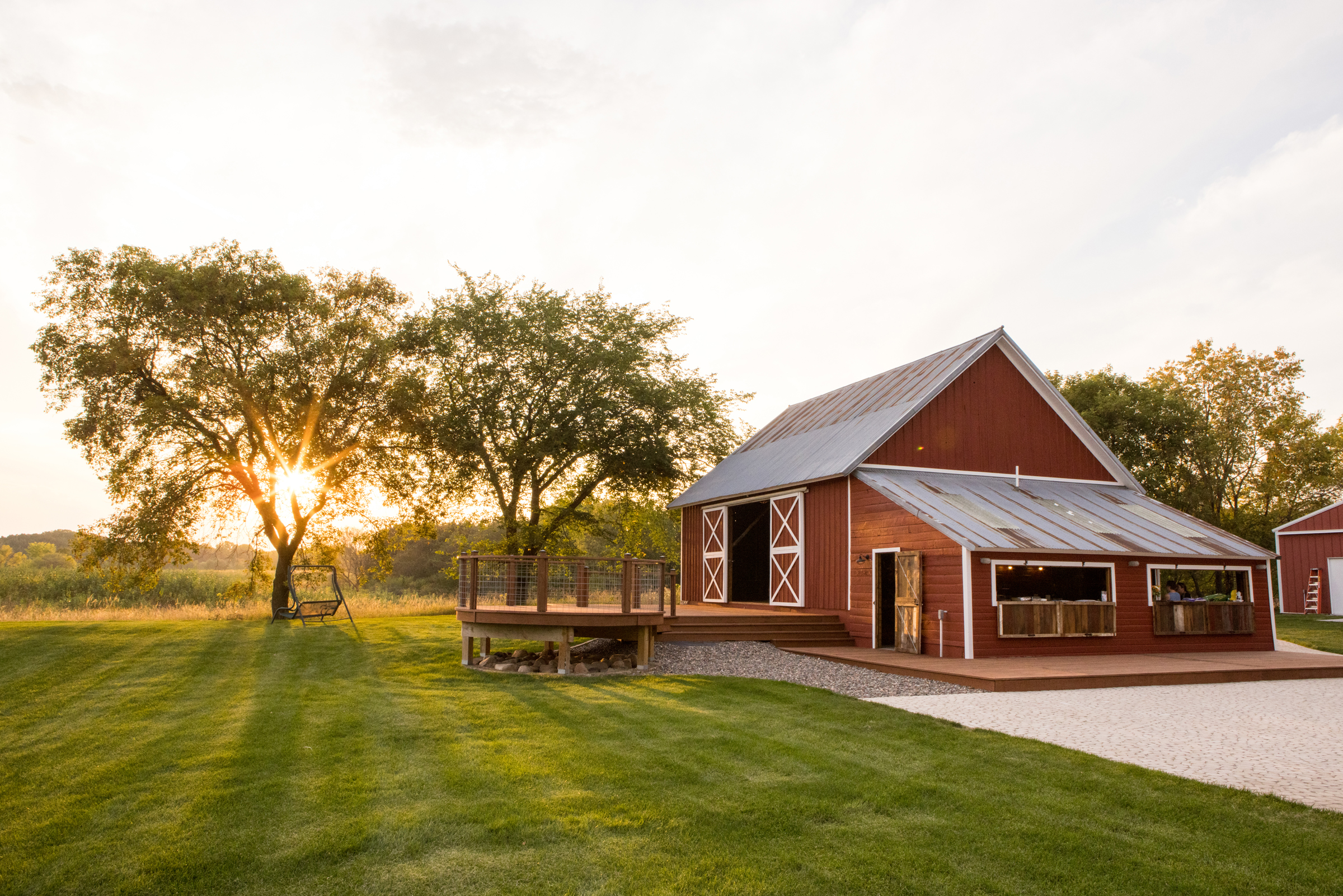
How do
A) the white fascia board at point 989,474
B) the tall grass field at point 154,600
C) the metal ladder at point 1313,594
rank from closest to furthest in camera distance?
the white fascia board at point 989,474
the tall grass field at point 154,600
the metal ladder at point 1313,594

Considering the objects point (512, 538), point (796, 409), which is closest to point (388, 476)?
point (512, 538)

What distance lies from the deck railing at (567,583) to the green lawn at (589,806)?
9.94 ft

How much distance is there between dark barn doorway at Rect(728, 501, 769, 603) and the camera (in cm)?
2242

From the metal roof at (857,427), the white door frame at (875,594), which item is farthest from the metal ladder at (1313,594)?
the white door frame at (875,594)

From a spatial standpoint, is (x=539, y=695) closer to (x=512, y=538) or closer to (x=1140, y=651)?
(x=1140, y=651)

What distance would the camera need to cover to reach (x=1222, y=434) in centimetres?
3669

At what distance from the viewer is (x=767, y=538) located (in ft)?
75.1

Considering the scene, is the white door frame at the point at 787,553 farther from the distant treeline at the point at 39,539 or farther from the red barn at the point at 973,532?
the distant treeline at the point at 39,539

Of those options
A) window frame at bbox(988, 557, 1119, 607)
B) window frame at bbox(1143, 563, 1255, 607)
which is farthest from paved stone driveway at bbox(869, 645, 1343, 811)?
window frame at bbox(1143, 563, 1255, 607)

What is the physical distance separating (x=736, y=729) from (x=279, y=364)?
16.8m

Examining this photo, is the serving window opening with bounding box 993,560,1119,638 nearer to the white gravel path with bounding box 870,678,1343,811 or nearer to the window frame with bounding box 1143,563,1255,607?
the window frame with bounding box 1143,563,1255,607

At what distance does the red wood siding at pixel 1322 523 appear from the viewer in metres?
28.3

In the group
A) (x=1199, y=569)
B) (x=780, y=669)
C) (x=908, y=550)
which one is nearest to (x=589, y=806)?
(x=780, y=669)

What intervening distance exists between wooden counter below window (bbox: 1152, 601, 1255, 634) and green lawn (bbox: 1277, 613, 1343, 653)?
2110 millimetres
